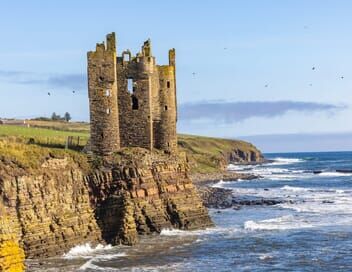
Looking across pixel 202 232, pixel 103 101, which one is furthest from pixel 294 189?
pixel 103 101

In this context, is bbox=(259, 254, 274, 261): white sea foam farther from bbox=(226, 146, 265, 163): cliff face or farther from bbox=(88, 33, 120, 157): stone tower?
bbox=(226, 146, 265, 163): cliff face

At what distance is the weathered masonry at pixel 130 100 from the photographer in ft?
138

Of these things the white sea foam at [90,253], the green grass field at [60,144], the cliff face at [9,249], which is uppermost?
the green grass field at [60,144]

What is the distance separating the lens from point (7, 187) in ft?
107

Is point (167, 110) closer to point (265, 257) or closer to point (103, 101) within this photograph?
point (103, 101)

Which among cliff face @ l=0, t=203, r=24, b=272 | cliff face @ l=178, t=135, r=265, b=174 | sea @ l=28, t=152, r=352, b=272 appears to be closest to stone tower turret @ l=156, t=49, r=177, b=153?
sea @ l=28, t=152, r=352, b=272

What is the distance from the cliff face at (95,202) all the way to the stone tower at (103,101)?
142 centimetres

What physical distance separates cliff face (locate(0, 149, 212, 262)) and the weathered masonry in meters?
1.72

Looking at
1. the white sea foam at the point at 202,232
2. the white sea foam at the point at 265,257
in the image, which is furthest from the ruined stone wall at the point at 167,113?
the white sea foam at the point at 265,257

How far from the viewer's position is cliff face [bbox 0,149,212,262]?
3312 cm

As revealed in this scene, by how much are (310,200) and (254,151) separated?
425 feet

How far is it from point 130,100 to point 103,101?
2896mm

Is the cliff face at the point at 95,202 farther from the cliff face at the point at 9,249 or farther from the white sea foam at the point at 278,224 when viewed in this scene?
the white sea foam at the point at 278,224

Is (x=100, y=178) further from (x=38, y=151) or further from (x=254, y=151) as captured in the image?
(x=254, y=151)
